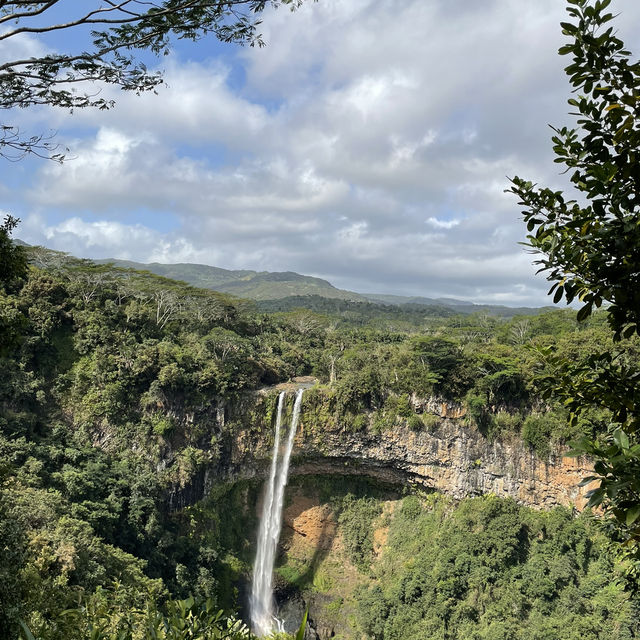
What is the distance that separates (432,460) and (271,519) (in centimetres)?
955

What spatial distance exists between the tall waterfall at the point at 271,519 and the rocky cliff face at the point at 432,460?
0.52 metres

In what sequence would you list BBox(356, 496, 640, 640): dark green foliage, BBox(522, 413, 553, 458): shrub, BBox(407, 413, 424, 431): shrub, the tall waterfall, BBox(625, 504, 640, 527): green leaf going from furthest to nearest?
BBox(407, 413, 424, 431): shrub, the tall waterfall, BBox(522, 413, 553, 458): shrub, BBox(356, 496, 640, 640): dark green foliage, BBox(625, 504, 640, 527): green leaf

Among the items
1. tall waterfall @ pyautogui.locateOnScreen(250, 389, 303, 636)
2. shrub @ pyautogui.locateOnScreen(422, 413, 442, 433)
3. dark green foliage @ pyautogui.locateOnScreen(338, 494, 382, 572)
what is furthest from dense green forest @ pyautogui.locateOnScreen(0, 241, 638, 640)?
dark green foliage @ pyautogui.locateOnScreen(338, 494, 382, 572)

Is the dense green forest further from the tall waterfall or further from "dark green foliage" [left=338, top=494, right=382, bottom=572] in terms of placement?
"dark green foliage" [left=338, top=494, right=382, bottom=572]

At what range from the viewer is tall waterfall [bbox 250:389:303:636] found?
853 inches

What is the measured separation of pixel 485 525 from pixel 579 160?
20.9 m

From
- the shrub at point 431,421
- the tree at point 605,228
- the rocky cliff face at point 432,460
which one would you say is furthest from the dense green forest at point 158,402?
the tree at point 605,228

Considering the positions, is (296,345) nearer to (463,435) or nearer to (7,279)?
(463,435)

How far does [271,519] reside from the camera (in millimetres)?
23172

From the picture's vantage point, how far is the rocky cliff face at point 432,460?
19.5 meters

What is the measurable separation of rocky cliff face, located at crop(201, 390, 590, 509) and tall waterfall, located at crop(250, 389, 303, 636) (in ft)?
1.71

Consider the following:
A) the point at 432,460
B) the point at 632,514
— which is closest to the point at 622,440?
the point at 632,514

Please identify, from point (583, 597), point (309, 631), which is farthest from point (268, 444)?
point (583, 597)

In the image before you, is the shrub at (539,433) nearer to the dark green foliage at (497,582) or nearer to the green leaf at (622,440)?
the dark green foliage at (497,582)
